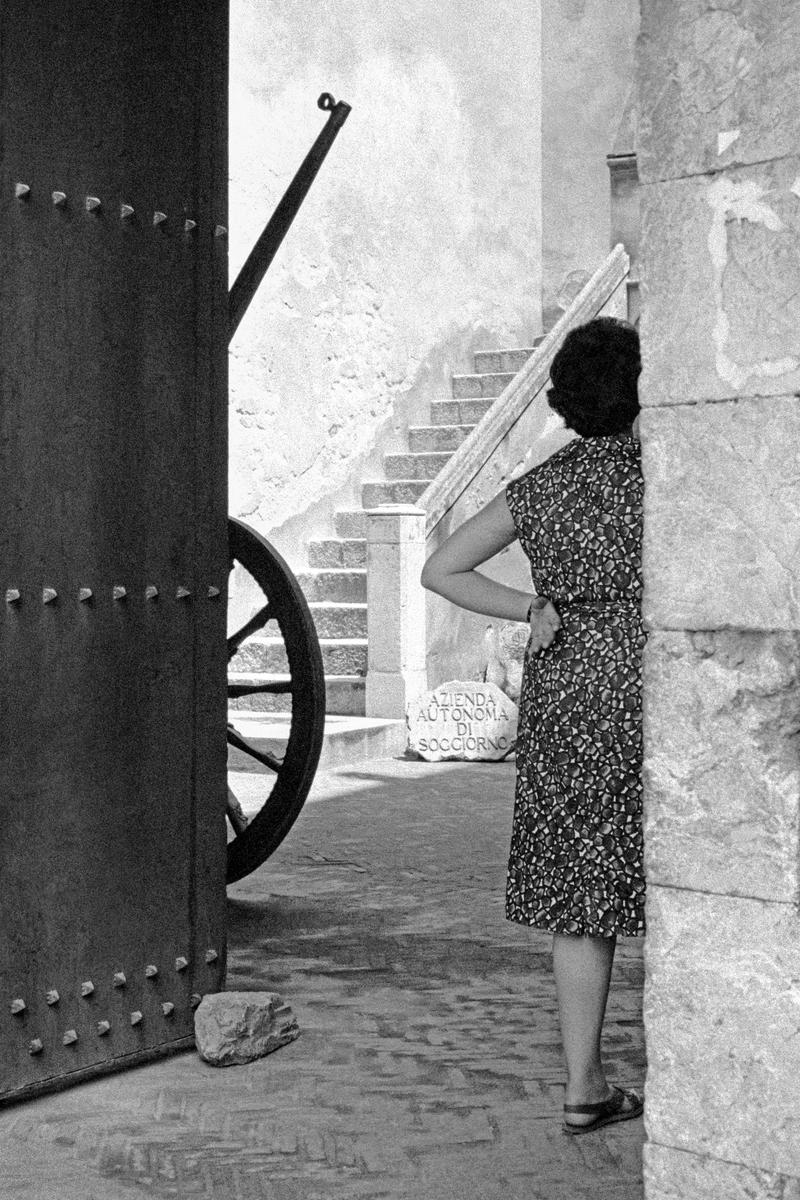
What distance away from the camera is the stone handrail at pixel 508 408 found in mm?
11539

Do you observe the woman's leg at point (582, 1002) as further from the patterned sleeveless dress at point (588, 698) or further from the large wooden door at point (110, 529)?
the large wooden door at point (110, 529)

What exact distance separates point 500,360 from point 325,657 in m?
3.79

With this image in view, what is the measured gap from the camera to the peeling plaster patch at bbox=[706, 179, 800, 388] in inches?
104

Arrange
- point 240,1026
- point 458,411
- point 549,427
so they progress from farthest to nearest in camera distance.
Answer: point 458,411
point 549,427
point 240,1026

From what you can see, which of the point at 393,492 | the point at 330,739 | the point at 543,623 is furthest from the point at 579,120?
the point at 543,623

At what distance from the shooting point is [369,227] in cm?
1314

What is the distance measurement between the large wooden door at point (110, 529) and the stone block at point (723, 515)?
1.67m

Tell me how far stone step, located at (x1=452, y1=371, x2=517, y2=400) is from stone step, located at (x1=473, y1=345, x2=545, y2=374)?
137mm

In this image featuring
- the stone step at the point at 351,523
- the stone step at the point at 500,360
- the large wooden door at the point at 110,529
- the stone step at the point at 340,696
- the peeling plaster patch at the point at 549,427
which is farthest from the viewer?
the stone step at the point at 500,360

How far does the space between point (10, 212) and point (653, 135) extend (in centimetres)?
169

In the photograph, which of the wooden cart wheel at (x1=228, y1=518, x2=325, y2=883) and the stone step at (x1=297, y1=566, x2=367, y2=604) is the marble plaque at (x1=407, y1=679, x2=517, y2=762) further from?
the wooden cart wheel at (x1=228, y1=518, x2=325, y2=883)

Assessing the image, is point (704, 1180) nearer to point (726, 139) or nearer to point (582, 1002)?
point (582, 1002)

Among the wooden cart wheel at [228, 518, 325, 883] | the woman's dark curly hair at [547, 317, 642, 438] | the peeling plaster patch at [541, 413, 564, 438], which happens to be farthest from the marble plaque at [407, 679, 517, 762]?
the woman's dark curly hair at [547, 317, 642, 438]

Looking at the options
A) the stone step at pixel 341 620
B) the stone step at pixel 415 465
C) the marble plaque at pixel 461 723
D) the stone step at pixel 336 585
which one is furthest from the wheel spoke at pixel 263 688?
the stone step at pixel 415 465
